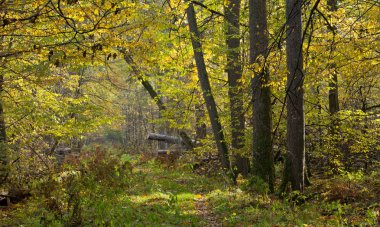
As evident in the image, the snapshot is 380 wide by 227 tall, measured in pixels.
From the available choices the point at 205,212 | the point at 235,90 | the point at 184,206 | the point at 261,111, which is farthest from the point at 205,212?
the point at 235,90

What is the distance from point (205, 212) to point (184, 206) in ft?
2.19

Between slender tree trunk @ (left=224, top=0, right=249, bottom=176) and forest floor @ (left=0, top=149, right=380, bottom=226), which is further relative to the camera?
slender tree trunk @ (left=224, top=0, right=249, bottom=176)

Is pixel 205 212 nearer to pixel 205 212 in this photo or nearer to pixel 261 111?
pixel 205 212

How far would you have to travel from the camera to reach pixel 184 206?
8.38 m

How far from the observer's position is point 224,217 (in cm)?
720

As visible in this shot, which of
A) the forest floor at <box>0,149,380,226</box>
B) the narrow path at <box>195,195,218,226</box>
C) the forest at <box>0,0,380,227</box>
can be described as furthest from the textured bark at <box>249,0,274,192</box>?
the narrow path at <box>195,195,218,226</box>

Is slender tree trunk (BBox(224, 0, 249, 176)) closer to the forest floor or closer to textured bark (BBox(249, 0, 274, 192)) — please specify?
the forest floor

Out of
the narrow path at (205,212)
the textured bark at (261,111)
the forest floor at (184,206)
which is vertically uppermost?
the textured bark at (261,111)

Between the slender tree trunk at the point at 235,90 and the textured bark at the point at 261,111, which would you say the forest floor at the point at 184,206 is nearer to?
the textured bark at the point at 261,111

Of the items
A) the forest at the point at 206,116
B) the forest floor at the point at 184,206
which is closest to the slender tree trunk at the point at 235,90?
the forest at the point at 206,116

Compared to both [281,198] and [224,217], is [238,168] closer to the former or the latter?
[281,198]

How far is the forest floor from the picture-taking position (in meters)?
6.54

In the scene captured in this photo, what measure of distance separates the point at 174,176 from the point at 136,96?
22089mm

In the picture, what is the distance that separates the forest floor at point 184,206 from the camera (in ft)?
21.4
